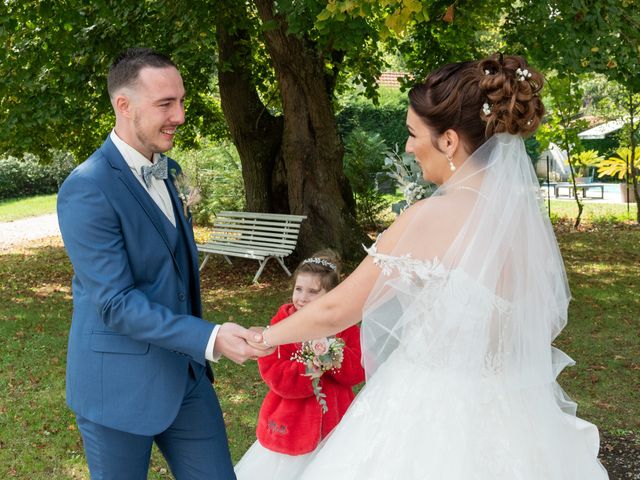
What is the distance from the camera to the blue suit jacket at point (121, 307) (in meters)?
2.87

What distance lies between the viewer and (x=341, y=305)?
2943 millimetres

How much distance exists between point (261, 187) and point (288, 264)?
1.39 metres

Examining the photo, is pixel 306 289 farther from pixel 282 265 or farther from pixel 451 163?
pixel 282 265

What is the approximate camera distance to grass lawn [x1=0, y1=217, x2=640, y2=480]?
5.53m

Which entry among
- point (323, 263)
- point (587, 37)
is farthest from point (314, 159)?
point (323, 263)

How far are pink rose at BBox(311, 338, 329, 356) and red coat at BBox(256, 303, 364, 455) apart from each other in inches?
6.0

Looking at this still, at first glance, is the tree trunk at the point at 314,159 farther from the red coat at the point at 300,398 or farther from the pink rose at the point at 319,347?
the pink rose at the point at 319,347

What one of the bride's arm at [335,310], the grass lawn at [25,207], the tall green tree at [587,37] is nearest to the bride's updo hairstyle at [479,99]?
the bride's arm at [335,310]

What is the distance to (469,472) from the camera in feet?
8.97

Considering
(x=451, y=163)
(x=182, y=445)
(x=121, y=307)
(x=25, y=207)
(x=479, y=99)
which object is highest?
(x=479, y=99)

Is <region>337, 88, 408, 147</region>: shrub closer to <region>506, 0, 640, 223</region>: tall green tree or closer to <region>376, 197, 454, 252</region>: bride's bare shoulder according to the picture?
<region>506, 0, 640, 223</region>: tall green tree

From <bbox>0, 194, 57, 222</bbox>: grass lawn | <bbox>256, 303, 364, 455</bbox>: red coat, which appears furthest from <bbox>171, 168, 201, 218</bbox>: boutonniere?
<bbox>0, 194, 57, 222</bbox>: grass lawn

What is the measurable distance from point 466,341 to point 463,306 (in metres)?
0.15

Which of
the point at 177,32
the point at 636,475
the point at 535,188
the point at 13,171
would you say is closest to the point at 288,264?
the point at 177,32
